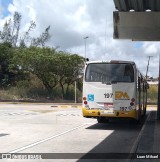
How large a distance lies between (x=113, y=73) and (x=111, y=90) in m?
0.77

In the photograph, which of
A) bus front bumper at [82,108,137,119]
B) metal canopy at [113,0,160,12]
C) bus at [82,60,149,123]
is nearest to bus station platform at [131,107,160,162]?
bus front bumper at [82,108,137,119]

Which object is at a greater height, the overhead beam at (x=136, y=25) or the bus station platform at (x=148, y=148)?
the overhead beam at (x=136, y=25)

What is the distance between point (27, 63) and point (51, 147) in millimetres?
48254

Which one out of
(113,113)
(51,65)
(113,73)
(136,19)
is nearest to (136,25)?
(136,19)

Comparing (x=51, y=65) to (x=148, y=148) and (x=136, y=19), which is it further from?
(x=148, y=148)

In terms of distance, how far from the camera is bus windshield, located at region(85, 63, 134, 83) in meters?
19.8

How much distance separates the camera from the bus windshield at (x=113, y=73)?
1978 cm

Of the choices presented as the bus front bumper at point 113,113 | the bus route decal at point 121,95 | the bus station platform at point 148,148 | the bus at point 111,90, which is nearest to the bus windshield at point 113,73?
the bus at point 111,90

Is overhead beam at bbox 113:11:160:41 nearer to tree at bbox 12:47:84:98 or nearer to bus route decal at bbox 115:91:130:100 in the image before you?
bus route decal at bbox 115:91:130:100

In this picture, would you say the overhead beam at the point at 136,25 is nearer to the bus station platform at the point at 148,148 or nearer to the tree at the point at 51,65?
the bus station platform at the point at 148,148

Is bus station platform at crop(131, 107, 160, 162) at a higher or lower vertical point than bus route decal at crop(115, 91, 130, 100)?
lower

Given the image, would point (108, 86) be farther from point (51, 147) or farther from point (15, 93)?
point (15, 93)

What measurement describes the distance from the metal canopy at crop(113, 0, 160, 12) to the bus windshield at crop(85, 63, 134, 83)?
2652mm

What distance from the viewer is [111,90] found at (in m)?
19.7
